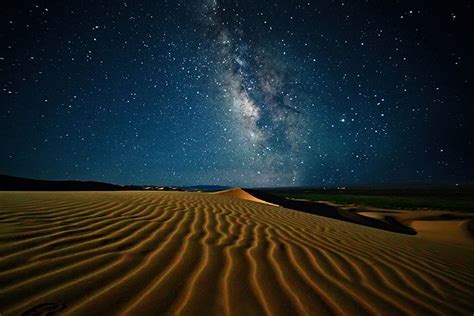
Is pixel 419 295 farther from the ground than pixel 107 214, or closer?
closer

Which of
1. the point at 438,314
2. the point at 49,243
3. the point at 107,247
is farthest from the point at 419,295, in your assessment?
the point at 49,243

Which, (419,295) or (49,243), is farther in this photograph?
(49,243)

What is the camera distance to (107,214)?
4.42 meters

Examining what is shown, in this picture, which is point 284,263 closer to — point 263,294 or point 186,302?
point 263,294

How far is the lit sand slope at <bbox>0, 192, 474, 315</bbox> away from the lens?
1669mm

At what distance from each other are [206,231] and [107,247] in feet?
4.75

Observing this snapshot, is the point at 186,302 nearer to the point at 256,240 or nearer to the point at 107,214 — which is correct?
the point at 256,240

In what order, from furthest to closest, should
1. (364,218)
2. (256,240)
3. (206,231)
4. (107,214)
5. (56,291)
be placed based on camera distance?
1. (364,218)
2. (107,214)
3. (206,231)
4. (256,240)
5. (56,291)

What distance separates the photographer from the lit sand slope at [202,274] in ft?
5.48

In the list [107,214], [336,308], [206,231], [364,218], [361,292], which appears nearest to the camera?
[336,308]

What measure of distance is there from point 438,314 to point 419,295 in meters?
0.31

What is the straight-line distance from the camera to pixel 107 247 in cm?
262

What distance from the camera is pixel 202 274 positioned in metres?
2.15

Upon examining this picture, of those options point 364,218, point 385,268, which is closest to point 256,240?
point 385,268
